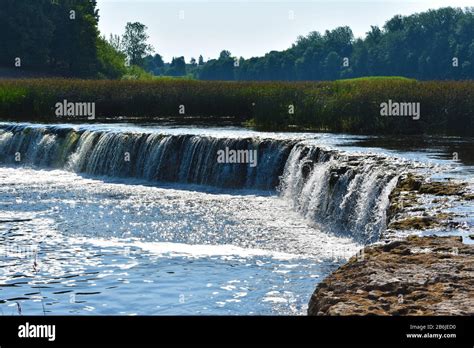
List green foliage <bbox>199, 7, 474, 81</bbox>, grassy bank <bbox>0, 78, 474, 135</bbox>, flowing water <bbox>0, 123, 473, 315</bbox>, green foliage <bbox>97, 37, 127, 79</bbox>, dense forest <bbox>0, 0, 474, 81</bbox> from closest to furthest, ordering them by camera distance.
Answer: flowing water <bbox>0, 123, 473, 315</bbox> < grassy bank <bbox>0, 78, 474, 135</bbox> < dense forest <bbox>0, 0, 474, 81</bbox> < green foliage <bbox>97, 37, 127, 79</bbox> < green foliage <bbox>199, 7, 474, 81</bbox>

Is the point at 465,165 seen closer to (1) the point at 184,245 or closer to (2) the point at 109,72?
(1) the point at 184,245

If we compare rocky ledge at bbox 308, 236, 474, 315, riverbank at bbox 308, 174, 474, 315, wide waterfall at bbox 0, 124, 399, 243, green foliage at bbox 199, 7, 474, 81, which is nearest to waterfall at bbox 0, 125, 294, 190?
wide waterfall at bbox 0, 124, 399, 243

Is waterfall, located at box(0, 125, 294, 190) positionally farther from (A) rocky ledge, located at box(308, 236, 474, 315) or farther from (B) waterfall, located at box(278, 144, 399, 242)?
(A) rocky ledge, located at box(308, 236, 474, 315)

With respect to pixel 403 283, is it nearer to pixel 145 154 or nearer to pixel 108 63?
pixel 145 154

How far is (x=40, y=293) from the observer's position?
13.0m

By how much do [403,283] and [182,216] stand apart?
11769mm

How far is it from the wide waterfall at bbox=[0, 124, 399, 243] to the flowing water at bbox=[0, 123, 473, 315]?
47mm

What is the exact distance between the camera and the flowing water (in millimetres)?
13094

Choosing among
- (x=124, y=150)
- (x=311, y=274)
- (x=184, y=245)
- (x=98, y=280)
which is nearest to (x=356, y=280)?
(x=311, y=274)

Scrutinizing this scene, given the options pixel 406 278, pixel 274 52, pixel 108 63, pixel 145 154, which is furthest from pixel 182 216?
pixel 274 52

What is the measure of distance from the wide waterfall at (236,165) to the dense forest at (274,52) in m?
5.72

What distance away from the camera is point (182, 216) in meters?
20.6

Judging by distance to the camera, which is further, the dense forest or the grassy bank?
the dense forest
